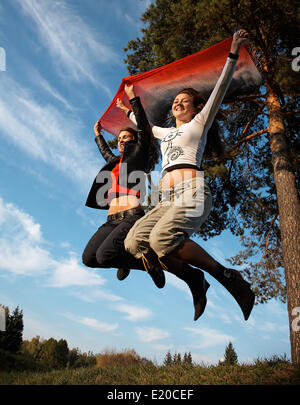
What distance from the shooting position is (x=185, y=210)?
2.82 metres

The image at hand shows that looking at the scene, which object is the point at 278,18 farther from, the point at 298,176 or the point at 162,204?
the point at 162,204

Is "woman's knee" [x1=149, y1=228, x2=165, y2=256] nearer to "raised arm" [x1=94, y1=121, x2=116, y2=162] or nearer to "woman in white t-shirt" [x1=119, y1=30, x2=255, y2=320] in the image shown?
"woman in white t-shirt" [x1=119, y1=30, x2=255, y2=320]

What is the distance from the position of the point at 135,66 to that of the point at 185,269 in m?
8.14

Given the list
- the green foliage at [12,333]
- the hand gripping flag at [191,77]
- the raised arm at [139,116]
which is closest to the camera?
the raised arm at [139,116]

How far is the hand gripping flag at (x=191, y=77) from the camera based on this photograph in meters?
3.94

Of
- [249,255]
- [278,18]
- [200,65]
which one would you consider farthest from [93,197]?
[249,255]

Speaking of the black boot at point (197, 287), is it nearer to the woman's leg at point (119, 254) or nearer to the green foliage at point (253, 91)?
the woman's leg at point (119, 254)

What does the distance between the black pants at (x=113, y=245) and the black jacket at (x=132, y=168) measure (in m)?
0.33

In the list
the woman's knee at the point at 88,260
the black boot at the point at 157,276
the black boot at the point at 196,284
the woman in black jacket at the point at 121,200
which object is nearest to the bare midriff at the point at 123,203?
the woman in black jacket at the point at 121,200

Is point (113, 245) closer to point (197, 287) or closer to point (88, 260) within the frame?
point (88, 260)

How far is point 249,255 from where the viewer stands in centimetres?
1000

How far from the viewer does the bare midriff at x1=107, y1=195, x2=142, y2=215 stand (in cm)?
366

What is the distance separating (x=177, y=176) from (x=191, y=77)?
1.64 meters

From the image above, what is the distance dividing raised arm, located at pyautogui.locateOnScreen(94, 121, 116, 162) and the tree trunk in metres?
4.38
